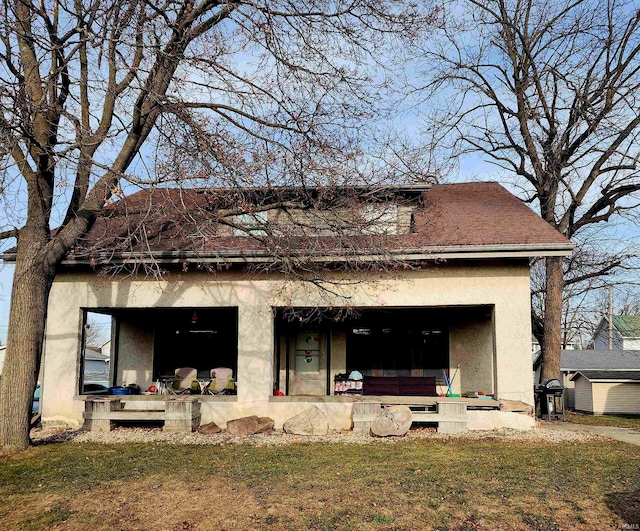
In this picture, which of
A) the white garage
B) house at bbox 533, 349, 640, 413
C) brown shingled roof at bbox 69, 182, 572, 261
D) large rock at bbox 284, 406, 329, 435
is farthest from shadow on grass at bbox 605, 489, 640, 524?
the white garage

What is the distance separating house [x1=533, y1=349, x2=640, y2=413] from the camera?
2381 cm

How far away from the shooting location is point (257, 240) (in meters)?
10.3

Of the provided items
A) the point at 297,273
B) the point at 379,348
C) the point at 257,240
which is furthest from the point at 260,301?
the point at 379,348

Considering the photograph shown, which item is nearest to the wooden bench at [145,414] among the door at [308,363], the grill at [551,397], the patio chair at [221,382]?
the patio chair at [221,382]

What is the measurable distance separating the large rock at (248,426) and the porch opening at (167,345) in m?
5.29

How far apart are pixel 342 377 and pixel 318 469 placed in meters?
7.22

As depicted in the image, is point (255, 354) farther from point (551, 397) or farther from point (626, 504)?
point (551, 397)

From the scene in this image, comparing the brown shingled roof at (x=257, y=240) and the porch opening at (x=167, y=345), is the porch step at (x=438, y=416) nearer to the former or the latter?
the brown shingled roof at (x=257, y=240)

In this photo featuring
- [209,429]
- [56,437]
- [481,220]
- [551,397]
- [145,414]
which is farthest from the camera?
[551,397]

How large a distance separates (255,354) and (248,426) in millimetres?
1539

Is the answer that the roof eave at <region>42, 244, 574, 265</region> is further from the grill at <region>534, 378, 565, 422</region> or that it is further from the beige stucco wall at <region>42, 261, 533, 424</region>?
the grill at <region>534, 378, 565, 422</region>

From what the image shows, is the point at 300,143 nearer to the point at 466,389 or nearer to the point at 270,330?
the point at 270,330

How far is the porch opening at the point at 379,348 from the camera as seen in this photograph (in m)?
15.2

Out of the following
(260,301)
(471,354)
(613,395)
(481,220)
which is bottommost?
(613,395)
